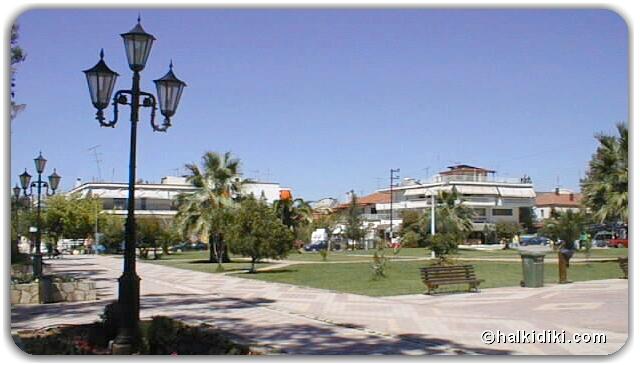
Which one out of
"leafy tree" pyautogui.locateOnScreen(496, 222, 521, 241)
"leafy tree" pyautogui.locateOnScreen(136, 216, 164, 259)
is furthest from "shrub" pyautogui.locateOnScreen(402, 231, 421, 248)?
"leafy tree" pyautogui.locateOnScreen(136, 216, 164, 259)

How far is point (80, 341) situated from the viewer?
884 cm

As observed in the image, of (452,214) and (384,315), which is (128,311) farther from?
(452,214)

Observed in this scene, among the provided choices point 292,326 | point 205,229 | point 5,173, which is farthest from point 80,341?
point 205,229

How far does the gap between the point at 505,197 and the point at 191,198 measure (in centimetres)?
4263

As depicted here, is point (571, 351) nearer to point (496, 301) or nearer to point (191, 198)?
point (496, 301)

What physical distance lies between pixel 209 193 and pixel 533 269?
2083cm

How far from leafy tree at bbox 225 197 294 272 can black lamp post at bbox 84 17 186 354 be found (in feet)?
49.9

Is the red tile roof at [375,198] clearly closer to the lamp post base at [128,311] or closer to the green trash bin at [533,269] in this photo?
the green trash bin at [533,269]

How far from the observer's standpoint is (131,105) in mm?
9117

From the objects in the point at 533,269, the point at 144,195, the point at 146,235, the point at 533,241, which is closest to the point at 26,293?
the point at 533,269

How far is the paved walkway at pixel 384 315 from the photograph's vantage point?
30.6 ft

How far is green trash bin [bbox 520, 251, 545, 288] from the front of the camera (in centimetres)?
1742

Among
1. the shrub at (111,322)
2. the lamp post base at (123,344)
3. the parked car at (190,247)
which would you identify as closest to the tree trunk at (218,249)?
the shrub at (111,322)

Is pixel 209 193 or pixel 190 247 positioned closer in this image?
pixel 209 193
